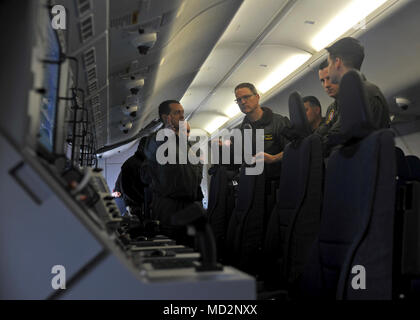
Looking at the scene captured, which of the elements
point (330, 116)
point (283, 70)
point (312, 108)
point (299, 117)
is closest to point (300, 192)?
point (299, 117)

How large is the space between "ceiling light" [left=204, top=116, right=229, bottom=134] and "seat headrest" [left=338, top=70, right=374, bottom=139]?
52.1 feet

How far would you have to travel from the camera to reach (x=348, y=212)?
2.26 m

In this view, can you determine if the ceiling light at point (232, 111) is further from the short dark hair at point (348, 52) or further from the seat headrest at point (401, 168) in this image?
the seat headrest at point (401, 168)

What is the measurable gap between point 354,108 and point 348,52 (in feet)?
3.82

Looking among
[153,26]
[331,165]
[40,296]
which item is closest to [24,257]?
[40,296]

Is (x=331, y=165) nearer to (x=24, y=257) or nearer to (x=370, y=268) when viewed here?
(x=370, y=268)

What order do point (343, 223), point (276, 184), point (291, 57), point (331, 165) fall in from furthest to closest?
point (291, 57) < point (276, 184) < point (331, 165) < point (343, 223)

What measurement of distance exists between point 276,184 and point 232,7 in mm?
3554

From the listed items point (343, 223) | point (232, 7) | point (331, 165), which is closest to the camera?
point (343, 223)

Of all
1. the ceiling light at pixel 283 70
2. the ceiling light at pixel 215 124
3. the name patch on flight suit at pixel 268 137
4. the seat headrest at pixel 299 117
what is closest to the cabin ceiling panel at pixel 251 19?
the ceiling light at pixel 283 70

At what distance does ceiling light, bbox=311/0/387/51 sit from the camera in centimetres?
692

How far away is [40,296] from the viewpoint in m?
1.44

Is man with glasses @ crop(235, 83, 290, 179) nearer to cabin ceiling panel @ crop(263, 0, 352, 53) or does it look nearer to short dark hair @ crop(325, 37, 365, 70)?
short dark hair @ crop(325, 37, 365, 70)

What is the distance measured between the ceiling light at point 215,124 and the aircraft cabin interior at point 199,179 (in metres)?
9.88
